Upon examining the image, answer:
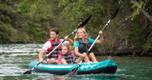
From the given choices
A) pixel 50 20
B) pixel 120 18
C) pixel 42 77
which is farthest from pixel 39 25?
pixel 42 77

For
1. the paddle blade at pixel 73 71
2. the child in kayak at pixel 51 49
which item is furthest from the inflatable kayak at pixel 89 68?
the child in kayak at pixel 51 49

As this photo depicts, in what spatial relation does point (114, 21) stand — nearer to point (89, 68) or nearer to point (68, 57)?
point (68, 57)

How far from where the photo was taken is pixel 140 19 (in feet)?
86.6

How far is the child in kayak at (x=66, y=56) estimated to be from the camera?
17.9 meters

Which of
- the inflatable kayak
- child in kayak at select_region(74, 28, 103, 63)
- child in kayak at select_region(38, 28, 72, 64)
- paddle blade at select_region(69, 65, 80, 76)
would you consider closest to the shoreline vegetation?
child in kayak at select_region(74, 28, 103, 63)

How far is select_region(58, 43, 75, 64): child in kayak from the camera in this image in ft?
58.8

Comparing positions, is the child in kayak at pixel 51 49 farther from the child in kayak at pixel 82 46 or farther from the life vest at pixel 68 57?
the child in kayak at pixel 82 46

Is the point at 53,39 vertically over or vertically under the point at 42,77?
over

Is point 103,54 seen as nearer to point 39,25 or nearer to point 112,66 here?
point 112,66

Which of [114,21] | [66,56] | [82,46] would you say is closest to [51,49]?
[66,56]

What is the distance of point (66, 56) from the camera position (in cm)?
1808

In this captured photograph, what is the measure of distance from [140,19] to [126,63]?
17.3ft

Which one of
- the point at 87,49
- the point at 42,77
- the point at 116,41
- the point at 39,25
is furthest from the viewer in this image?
the point at 39,25

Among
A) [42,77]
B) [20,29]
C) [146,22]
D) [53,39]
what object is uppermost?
[20,29]
